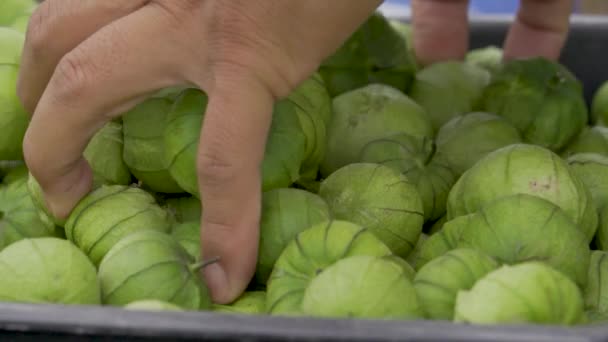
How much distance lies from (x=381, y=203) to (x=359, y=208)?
0.11 feet

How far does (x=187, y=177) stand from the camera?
117cm

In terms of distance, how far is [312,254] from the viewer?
1043 mm

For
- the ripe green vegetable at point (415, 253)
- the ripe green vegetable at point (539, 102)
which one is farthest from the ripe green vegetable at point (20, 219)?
the ripe green vegetable at point (539, 102)

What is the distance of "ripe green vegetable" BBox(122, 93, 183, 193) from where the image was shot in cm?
128

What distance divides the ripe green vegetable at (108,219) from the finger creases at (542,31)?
1165 millimetres

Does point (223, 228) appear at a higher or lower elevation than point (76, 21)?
lower

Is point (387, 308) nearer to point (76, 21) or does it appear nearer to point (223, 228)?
point (223, 228)

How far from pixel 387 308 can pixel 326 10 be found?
1.16 feet

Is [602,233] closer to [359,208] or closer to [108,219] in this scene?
[359,208]

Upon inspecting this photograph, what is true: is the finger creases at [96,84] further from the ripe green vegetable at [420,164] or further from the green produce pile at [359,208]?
the ripe green vegetable at [420,164]

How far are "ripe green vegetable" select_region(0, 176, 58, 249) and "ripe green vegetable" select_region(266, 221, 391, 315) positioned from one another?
425mm

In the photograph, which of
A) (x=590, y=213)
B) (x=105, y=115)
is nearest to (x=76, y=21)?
(x=105, y=115)

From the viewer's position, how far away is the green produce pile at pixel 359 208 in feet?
3.10

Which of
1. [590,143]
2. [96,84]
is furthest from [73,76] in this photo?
[590,143]
